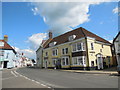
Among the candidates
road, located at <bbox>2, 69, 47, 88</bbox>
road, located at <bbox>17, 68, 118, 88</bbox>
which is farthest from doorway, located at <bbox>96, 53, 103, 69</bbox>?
road, located at <bbox>2, 69, 47, 88</bbox>

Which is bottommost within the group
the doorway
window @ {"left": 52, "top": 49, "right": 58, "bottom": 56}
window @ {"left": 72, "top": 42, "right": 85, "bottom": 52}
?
the doorway

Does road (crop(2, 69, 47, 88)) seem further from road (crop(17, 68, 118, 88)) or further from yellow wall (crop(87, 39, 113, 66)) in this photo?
yellow wall (crop(87, 39, 113, 66))

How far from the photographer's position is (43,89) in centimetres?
754

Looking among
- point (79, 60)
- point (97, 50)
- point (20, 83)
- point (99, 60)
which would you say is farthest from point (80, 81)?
point (97, 50)

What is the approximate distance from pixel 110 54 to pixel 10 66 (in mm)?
35440

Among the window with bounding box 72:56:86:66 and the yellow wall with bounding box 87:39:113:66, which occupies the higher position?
the yellow wall with bounding box 87:39:113:66

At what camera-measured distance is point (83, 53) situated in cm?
2355

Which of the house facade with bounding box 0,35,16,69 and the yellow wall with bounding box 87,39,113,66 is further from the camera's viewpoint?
the house facade with bounding box 0,35,16,69

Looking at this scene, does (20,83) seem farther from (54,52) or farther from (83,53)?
(54,52)

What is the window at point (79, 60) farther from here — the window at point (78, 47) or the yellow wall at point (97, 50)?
the window at point (78, 47)

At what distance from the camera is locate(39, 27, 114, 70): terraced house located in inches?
923

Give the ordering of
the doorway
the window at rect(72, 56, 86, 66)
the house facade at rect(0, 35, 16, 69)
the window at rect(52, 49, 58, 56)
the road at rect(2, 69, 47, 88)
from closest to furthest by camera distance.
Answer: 1. the road at rect(2, 69, 47, 88)
2. the window at rect(72, 56, 86, 66)
3. the doorway
4. the window at rect(52, 49, 58, 56)
5. the house facade at rect(0, 35, 16, 69)

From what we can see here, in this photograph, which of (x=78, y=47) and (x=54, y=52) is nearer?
(x=78, y=47)

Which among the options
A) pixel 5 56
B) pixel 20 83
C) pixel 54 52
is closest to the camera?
pixel 20 83
